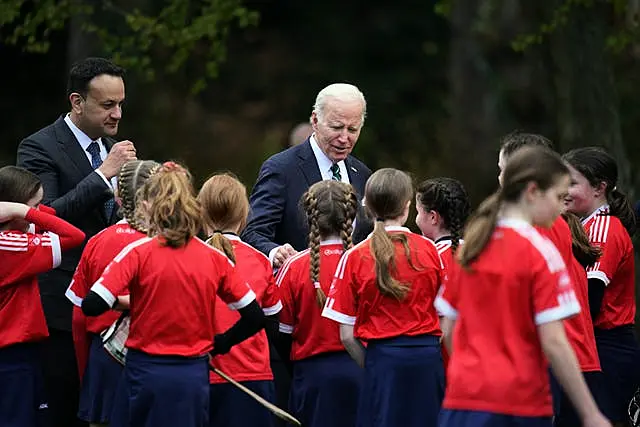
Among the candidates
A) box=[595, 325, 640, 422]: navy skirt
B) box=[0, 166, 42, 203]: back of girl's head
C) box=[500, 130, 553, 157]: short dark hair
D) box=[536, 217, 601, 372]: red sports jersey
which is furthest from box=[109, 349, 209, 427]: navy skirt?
box=[595, 325, 640, 422]: navy skirt

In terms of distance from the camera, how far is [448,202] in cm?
884

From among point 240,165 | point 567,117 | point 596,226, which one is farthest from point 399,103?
point 596,226

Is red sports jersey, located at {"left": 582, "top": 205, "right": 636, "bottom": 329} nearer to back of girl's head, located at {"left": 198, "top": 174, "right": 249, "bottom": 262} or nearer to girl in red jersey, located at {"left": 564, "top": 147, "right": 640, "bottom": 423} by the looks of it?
girl in red jersey, located at {"left": 564, "top": 147, "right": 640, "bottom": 423}

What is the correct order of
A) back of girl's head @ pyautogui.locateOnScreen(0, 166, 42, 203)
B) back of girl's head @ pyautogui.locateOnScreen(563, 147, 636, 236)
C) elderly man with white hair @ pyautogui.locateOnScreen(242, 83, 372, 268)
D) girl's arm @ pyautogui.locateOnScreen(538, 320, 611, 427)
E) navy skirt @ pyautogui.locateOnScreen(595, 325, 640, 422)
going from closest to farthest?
girl's arm @ pyautogui.locateOnScreen(538, 320, 611, 427)
back of girl's head @ pyautogui.locateOnScreen(0, 166, 42, 203)
back of girl's head @ pyautogui.locateOnScreen(563, 147, 636, 236)
navy skirt @ pyautogui.locateOnScreen(595, 325, 640, 422)
elderly man with white hair @ pyautogui.locateOnScreen(242, 83, 372, 268)

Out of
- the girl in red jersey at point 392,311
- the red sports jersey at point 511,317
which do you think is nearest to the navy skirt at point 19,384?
the girl in red jersey at point 392,311

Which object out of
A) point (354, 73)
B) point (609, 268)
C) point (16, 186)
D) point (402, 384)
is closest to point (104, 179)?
point (16, 186)

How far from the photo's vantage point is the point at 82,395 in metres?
8.91

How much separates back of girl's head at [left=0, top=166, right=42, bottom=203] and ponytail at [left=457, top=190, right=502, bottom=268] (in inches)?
110

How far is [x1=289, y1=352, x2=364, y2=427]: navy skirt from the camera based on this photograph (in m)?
8.75

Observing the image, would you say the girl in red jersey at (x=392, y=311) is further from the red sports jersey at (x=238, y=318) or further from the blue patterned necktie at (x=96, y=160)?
the blue patterned necktie at (x=96, y=160)

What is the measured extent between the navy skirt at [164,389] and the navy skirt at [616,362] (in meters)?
2.55

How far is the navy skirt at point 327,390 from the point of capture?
344 inches

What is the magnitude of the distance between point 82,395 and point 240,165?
10.8 m

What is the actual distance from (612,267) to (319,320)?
1606 mm
